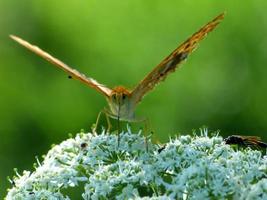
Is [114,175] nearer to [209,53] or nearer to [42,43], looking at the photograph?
[209,53]

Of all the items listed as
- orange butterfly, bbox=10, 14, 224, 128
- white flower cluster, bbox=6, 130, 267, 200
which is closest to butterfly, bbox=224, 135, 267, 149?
white flower cluster, bbox=6, 130, 267, 200

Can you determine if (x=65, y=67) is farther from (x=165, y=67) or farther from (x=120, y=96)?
(x=165, y=67)

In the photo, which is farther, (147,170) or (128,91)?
(128,91)

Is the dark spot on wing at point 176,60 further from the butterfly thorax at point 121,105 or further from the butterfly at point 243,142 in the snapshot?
the butterfly at point 243,142

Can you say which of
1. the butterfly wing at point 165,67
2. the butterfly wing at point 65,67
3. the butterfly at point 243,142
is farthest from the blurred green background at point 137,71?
the butterfly wing at point 65,67

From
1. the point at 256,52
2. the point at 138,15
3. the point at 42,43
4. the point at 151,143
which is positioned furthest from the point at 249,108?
the point at 151,143

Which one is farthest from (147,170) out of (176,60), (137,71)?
(137,71)
